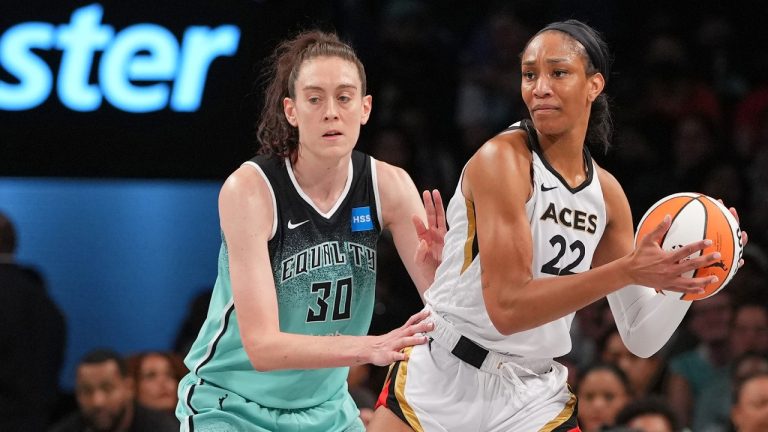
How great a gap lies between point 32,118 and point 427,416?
4.79 m

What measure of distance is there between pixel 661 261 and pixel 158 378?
4.50 metres

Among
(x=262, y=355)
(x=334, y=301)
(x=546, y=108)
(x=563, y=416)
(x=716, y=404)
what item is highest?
(x=546, y=108)

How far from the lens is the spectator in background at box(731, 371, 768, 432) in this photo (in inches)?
251

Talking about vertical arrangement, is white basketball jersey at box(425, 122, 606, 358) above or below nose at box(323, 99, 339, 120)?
below

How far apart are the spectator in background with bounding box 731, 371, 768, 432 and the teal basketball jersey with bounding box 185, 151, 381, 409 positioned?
2.57 m

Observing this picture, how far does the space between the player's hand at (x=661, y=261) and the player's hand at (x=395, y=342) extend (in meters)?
0.71

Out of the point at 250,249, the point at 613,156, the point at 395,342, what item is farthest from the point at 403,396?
the point at 613,156

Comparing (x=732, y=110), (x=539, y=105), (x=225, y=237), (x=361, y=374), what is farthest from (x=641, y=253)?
(x=732, y=110)

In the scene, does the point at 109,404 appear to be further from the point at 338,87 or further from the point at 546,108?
the point at 546,108

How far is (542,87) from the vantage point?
4246 mm

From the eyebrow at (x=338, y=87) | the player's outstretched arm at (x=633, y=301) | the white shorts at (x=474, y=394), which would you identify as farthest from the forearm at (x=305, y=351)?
the player's outstretched arm at (x=633, y=301)

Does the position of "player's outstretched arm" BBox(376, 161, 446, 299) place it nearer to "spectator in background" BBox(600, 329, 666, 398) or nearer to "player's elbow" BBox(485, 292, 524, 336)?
"player's elbow" BBox(485, 292, 524, 336)

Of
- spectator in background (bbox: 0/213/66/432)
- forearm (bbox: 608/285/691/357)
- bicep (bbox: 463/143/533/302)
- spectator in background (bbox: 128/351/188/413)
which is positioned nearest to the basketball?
forearm (bbox: 608/285/691/357)

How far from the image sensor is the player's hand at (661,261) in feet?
12.4
